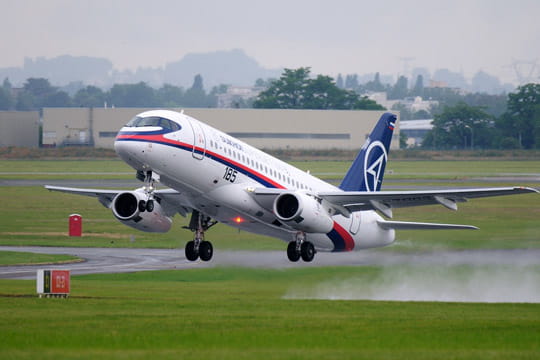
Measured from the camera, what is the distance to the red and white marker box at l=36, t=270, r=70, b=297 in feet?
123

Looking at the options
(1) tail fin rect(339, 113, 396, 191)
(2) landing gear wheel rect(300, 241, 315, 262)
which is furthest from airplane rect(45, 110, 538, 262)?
(1) tail fin rect(339, 113, 396, 191)

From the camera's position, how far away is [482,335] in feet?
91.5

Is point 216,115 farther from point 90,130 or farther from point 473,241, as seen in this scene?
point 473,241

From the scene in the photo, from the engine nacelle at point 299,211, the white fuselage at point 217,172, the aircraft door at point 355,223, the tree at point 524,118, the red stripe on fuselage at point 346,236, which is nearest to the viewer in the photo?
the white fuselage at point 217,172

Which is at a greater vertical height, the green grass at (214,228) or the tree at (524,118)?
the tree at (524,118)

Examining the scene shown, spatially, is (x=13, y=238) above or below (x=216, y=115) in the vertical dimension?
below

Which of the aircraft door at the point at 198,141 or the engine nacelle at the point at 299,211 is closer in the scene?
the aircraft door at the point at 198,141

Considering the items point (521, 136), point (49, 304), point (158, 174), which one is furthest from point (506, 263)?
point (521, 136)

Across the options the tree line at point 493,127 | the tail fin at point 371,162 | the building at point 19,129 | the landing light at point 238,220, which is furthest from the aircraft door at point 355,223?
the building at point 19,129

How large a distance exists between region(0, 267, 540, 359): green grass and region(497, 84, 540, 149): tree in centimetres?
13003

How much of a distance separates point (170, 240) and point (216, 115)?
7426cm

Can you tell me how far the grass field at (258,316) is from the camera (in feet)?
81.9

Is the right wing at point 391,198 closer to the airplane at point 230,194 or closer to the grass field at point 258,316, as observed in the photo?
the airplane at point 230,194

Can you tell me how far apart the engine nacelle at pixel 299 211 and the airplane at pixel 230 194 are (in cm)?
4
